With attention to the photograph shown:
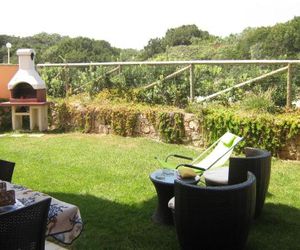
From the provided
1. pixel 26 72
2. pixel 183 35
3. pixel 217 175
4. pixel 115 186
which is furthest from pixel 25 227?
pixel 183 35

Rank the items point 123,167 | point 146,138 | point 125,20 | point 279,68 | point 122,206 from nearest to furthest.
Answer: point 122,206 < point 123,167 < point 279,68 < point 146,138 < point 125,20

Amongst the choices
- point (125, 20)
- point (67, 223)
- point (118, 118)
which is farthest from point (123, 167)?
point (125, 20)

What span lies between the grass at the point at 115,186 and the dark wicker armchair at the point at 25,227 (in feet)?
5.99

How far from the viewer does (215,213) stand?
3301 millimetres

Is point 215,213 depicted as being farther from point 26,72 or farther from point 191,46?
point 191,46

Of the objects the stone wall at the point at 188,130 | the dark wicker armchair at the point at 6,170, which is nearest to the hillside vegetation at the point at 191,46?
the stone wall at the point at 188,130

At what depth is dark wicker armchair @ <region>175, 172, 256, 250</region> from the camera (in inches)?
129

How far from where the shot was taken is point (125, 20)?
3384 centimetres

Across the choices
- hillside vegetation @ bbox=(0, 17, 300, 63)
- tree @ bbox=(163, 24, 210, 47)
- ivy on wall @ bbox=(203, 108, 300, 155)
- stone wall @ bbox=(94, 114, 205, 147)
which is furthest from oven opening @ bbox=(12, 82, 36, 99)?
tree @ bbox=(163, 24, 210, 47)

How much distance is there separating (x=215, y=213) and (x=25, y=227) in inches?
64.4

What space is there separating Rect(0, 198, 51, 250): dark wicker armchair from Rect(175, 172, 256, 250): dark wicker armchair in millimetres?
1375

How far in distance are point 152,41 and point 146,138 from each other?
1367 inches

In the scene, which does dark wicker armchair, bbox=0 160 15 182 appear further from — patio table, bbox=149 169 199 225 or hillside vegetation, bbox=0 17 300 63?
hillside vegetation, bbox=0 17 300 63

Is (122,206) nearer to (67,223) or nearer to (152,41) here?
(67,223)
